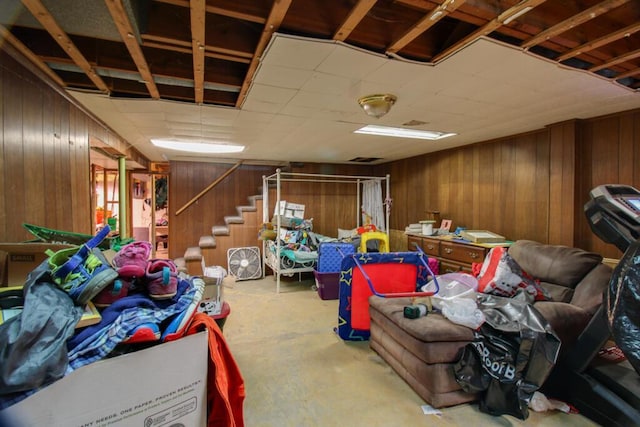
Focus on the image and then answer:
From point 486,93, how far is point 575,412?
7.45ft

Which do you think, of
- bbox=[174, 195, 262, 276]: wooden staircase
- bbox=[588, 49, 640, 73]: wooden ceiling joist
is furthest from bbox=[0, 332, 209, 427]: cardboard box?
bbox=[174, 195, 262, 276]: wooden staircase

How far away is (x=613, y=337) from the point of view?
151cm

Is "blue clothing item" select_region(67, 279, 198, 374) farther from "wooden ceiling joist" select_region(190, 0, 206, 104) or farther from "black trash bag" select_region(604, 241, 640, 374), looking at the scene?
"black trash bag" select_region(604, 241, 640, 374)

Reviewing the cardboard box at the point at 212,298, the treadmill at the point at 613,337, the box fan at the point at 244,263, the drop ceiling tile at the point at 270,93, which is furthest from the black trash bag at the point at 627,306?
the box fan at the point at 244,263

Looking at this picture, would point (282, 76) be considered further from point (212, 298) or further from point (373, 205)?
point (373, 205)

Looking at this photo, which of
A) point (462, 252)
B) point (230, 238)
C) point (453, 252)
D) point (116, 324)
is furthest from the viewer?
point (230, 238)

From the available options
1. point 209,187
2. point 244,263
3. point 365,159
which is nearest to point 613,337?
point 244,263

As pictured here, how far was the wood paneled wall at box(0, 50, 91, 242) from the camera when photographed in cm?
157

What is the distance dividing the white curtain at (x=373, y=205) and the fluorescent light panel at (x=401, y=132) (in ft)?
5.30

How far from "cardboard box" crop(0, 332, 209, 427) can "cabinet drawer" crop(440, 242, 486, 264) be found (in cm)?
353

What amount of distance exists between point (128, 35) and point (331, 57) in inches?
41.4

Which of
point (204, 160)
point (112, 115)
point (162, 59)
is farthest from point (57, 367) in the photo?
point (204, 160)

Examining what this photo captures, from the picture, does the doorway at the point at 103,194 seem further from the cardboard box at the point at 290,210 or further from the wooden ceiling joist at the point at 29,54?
the wooden ceiling joist at the point at 29,54

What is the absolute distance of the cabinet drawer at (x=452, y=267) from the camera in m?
3.89
